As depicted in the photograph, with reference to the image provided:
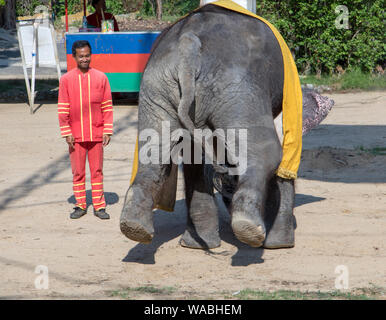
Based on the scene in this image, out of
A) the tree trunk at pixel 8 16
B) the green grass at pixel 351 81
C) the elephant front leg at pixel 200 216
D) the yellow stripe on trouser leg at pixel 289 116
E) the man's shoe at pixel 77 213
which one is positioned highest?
the yellow stripe on trouser leg at pixel 289 116

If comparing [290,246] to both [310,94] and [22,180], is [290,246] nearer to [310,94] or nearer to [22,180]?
[310,94]

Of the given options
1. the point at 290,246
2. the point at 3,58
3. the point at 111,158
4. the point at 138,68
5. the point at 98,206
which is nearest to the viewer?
the point at 290,246

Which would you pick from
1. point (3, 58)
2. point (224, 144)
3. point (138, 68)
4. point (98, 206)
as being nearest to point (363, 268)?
point (224, 144)

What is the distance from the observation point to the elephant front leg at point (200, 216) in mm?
5465

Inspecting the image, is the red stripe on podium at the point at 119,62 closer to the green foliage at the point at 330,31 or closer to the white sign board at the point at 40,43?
the white sign board at the point at 40,43

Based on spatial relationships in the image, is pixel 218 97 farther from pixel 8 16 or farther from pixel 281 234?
pixel 8 16

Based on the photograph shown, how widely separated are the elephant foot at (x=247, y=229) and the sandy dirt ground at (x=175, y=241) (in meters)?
0.38

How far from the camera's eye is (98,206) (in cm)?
638

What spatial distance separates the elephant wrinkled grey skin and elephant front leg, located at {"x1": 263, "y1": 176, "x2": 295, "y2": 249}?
2.59 ft

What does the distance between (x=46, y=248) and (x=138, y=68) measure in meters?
7.41

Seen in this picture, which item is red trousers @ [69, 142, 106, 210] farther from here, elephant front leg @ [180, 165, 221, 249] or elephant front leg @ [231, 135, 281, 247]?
elephant front leg @ [231, 135, 281, 247]

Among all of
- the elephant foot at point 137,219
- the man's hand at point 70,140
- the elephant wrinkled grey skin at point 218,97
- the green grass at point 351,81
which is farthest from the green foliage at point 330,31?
the elephant foot at point 137,219

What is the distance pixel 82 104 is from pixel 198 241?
1.75 metres

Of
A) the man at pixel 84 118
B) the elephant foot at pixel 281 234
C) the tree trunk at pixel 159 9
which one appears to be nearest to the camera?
the elephant foot at pixel 281 234
